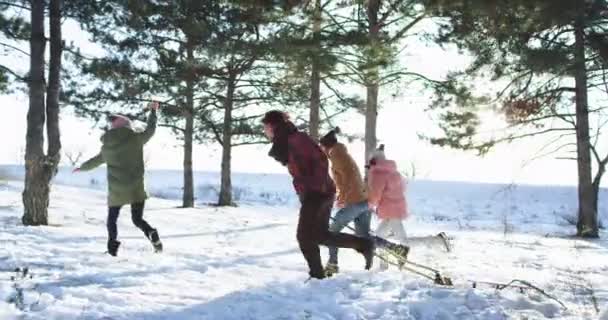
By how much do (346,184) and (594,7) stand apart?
368cm

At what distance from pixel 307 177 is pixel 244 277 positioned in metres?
1.66

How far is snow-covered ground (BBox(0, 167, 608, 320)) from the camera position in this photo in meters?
4.90

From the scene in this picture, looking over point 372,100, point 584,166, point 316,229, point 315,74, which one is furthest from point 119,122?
point 584,166

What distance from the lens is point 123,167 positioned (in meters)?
7.52

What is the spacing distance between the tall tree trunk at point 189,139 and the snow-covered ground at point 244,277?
17.9 feet

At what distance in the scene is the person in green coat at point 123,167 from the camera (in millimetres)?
7480

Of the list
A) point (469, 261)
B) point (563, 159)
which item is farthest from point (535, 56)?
point (563, 159)

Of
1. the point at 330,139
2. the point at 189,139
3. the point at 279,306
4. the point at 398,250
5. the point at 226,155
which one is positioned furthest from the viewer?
the point at 226,155

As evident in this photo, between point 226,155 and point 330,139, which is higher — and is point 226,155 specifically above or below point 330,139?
above

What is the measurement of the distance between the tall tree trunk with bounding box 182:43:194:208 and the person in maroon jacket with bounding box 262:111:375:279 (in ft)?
40.6

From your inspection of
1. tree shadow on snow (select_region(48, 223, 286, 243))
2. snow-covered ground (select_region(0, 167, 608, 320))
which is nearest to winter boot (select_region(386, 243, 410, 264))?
snow-covered ground (select_region(0, 167, 608, 320))

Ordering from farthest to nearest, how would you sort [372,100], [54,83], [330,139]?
[372,100] → [54,83] → [330,139]

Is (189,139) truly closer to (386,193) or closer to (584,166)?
(584,166)

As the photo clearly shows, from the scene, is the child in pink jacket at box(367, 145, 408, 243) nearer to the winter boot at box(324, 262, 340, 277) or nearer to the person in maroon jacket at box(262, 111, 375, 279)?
the winter boot at box(324, 262, 340, 277)
